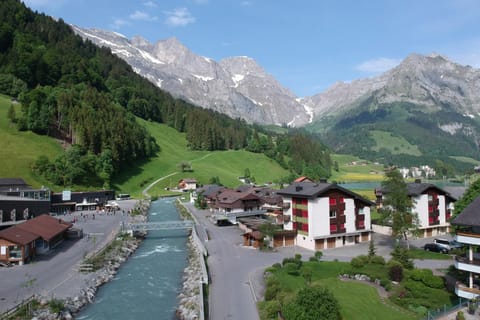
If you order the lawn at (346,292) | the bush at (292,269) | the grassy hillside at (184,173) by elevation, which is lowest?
the lawn at (346,292)

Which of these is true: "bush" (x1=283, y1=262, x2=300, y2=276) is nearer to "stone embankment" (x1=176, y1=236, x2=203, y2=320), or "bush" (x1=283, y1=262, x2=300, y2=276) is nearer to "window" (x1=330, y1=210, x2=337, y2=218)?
"stone embankment" (x1=176, y1=236, x2=203, y2=320)

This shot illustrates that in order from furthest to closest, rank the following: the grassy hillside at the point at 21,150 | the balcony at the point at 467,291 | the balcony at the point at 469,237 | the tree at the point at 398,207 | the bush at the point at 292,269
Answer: the grassy hillside at the point at 21,150 < the tree at the point at 398,207 < the bush at the point at 292,269 < the balcony at the point at 469,237 < the balcony at the point at 467,291

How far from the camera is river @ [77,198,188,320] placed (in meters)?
34.4

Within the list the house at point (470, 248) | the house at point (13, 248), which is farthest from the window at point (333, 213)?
the house at point (13, 248)

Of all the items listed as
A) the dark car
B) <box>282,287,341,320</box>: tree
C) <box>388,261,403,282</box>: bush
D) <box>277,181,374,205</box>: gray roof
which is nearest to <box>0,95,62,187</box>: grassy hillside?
<box>277,181,374,205</box>: gray roof

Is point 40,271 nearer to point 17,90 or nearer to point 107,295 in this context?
point 107,295

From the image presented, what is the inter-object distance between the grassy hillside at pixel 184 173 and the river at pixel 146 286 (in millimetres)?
66688

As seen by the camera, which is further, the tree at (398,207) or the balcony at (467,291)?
the tree at (398,207)

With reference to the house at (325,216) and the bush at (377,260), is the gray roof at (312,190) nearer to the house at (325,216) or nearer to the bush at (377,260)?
the house at (325,216)

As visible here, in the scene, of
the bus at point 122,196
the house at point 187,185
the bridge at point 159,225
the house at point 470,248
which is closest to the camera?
the house at point 470,248

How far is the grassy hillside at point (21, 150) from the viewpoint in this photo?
96.6 metres

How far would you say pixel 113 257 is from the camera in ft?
168

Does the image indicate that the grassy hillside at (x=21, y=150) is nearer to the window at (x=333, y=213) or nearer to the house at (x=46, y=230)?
the house at (x=46, y=230)

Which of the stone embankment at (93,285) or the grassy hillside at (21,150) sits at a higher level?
the grassy hillside at (21,150)
